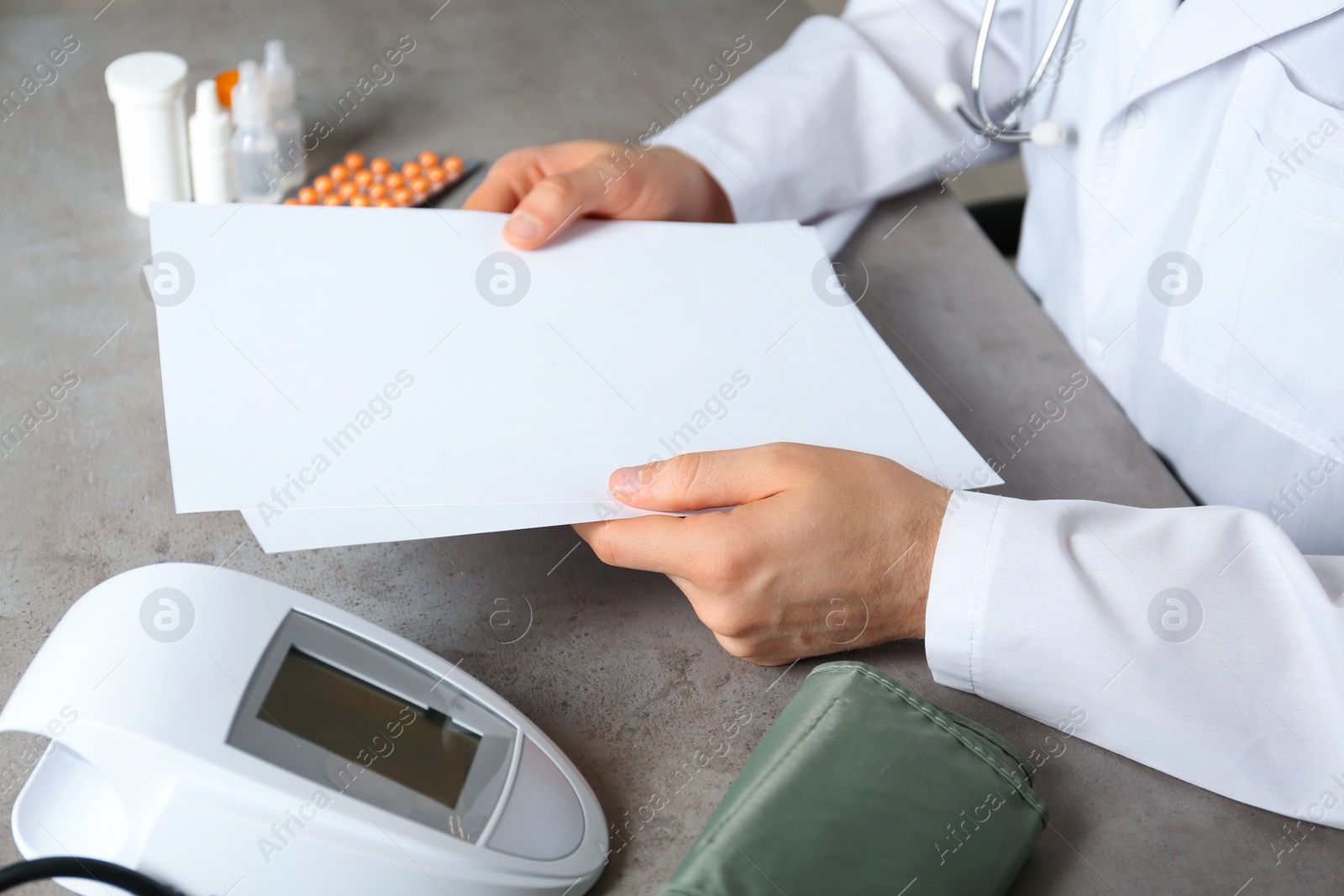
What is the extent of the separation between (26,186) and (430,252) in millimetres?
482

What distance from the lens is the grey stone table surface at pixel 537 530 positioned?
0.59 meters

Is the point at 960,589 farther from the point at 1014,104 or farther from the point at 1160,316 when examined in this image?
the point at 1014,104

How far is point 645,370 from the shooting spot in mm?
758

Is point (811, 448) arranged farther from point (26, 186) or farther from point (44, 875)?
point (26, 186)

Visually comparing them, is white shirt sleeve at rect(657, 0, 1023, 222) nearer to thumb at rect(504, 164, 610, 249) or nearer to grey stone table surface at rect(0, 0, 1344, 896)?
grey stone table surface at rect(0, 0, 1344, 896)

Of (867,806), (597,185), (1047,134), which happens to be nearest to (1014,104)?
(1047,134)

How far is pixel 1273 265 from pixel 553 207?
0.59m

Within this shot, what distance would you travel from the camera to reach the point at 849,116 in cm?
112

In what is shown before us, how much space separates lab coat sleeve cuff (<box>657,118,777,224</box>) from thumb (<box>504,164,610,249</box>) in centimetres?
18

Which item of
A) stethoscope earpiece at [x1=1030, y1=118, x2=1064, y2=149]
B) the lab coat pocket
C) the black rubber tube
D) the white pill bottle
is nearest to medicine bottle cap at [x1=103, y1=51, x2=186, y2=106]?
the white pill bottle

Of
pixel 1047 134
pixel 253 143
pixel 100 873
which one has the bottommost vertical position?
pixel 100 873

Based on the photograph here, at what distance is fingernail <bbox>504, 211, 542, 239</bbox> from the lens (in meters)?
0.84

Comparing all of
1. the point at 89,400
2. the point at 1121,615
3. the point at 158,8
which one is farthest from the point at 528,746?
the point at 158,8

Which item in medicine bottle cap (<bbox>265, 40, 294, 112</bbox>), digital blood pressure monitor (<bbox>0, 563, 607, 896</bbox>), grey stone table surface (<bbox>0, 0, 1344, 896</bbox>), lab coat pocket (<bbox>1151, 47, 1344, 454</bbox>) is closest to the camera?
digital blood pressure monitor (<bbox>0, 563, 607, 896</bbox>)
